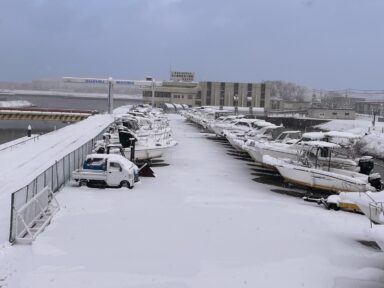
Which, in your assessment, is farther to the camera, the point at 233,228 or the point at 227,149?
the point at 227,149

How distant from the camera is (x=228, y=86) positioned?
139m

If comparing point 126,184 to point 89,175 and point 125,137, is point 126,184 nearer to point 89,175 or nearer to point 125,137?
point 89,175

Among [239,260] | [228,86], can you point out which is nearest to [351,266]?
[239,260]

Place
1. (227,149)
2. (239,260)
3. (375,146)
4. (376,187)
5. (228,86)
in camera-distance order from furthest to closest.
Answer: (228,86)
(375,146)
(227,149)
(376,187)
(239,260)

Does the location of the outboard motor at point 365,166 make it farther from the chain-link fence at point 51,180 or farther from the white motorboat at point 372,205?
the chain-link fence at point 51,180

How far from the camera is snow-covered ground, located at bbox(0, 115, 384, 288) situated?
11398mm

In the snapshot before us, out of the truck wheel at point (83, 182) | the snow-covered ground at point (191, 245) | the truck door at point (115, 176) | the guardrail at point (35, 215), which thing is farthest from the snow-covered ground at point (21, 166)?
the truck door at point (115, 176)

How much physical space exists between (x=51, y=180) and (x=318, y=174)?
38.4ft

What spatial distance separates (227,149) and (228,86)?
100m

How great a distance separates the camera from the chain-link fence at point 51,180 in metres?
13.2

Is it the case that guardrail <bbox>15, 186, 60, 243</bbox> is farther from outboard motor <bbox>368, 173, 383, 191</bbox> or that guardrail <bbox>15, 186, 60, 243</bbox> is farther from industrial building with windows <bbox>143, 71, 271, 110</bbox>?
industrial building with windows <bbox>143, 71, 271, 110</bbox>

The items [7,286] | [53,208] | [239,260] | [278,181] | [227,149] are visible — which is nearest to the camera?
[7,286]

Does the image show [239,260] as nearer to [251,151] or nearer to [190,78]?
[251,151]

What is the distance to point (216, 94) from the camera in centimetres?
13750
